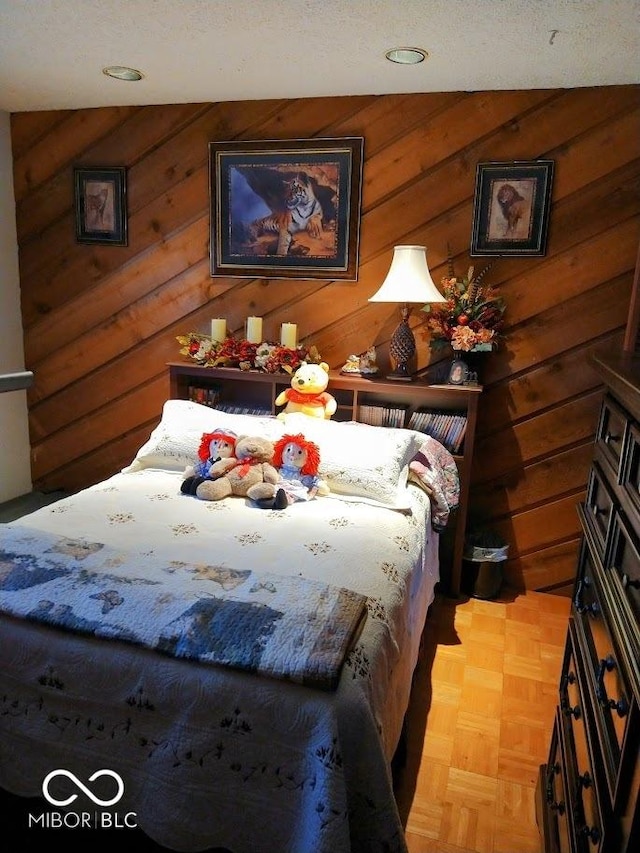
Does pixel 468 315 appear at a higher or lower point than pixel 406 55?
lower

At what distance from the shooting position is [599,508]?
1464 mm

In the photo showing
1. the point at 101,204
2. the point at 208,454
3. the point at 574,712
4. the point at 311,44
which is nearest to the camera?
the point at 574,712

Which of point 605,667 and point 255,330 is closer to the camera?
point 605,667

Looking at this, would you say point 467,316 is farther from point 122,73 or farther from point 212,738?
point 212,738

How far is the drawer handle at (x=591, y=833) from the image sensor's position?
1071mm

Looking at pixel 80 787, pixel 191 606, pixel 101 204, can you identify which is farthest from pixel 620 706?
pixel 101 204

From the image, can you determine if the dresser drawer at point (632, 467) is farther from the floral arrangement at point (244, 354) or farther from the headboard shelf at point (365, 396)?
the floral arrangement at point (244, 354)

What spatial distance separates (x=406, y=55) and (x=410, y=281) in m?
0.89

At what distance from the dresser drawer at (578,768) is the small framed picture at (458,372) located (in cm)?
138

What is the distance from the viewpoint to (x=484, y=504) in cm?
306

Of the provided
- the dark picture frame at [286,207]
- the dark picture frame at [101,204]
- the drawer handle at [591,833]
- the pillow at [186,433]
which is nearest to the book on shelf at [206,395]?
the pillow at [186,433]

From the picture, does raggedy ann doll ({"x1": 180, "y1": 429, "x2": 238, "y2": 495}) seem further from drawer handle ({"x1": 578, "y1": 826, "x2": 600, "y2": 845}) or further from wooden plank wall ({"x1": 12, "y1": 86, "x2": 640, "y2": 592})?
drawer handle ({"x1": 578, "y1": 826, "x2": 600, "y2": 845})

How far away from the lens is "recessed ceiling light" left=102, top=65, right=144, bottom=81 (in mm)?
2623

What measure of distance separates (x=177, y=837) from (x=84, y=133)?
11.2 ft
